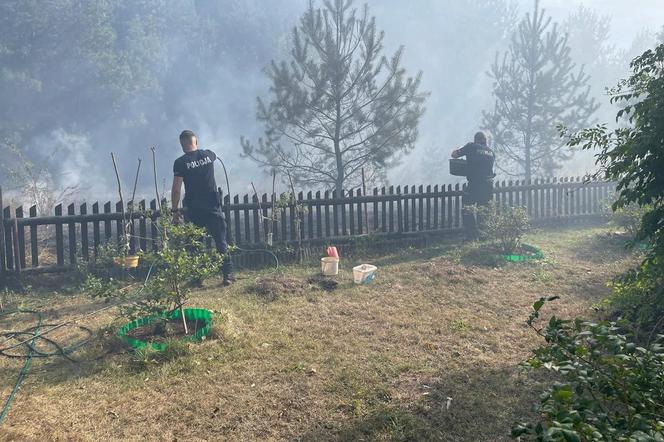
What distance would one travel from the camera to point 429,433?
2.89 metres

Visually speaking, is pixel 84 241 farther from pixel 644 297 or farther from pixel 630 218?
pixel 630 218

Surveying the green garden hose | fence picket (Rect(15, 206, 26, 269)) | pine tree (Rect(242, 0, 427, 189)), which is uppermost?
pine tree (Rect(242, 0, 427, 189))

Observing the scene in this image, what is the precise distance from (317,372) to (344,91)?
875 cm

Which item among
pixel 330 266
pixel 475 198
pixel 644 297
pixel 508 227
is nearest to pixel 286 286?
pixel 330 266

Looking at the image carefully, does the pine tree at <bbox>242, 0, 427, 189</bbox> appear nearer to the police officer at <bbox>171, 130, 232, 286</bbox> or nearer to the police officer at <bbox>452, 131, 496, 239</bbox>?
the police officer at <bbox>452, 131, 496, 239</bbox>

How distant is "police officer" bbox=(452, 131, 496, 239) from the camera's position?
8.92 m

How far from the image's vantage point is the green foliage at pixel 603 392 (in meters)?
1.26

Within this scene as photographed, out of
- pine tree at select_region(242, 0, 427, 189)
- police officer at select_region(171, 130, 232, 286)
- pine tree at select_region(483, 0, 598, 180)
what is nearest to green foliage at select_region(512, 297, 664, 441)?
police officer at select_region(171, 130, 232, 286)

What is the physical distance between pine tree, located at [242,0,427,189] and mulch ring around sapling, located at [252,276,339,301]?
543 cm

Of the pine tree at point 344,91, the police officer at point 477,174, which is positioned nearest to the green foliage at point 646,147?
the police officer at point 477,174

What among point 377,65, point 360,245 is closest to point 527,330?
point 360,245

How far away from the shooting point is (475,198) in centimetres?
917

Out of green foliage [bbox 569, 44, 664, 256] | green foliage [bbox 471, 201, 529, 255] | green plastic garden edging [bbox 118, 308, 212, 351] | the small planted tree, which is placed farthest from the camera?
green foliage [bbox 471, 201, 529, 255]

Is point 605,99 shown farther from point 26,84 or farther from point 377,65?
point 26,84
